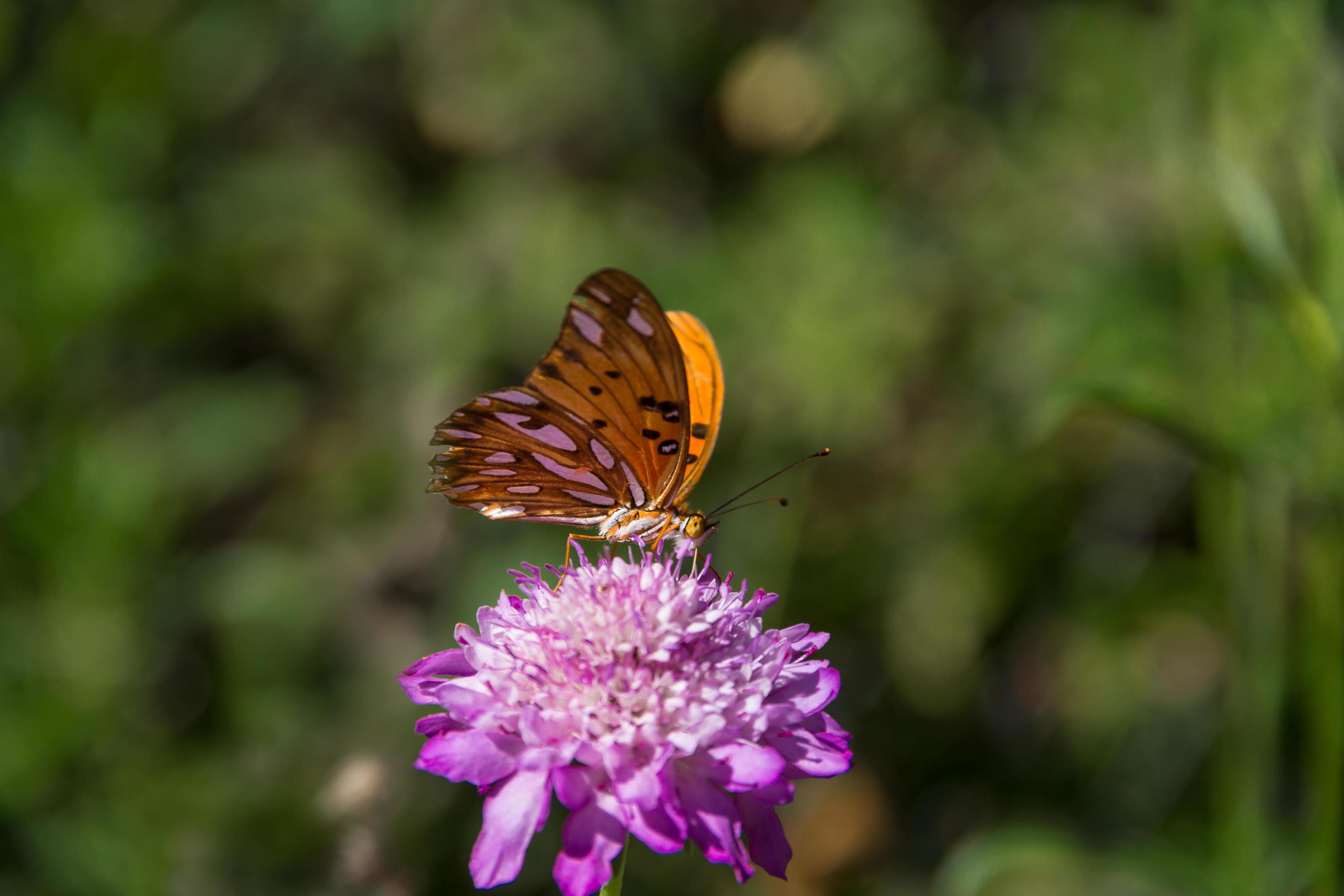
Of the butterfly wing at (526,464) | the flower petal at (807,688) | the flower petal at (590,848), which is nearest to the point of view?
the flower petal at (590,848)

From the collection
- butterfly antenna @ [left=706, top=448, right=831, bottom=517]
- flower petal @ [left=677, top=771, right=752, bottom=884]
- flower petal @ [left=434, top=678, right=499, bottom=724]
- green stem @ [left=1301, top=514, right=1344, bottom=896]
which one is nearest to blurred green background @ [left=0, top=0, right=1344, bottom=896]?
green stem @ [left=1301, top=514, right=1344, bottom=896]

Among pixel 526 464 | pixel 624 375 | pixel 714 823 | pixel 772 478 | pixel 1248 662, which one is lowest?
pixel 1248 662

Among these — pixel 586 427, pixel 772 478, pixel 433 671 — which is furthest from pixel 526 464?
pixel 772 478

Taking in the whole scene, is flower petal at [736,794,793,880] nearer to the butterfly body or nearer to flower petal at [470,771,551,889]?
flower petal at [470,771,551,889]

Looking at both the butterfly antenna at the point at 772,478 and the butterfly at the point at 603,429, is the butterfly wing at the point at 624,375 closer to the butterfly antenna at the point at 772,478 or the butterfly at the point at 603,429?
the butterfly at the point at 603,429

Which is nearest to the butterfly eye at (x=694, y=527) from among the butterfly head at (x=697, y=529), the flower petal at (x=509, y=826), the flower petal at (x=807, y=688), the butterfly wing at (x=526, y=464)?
the butterfly head at (x=697, y=529)

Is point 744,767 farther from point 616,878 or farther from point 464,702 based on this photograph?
point 464,702

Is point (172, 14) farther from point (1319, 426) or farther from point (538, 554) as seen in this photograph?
point (1319, 426)
